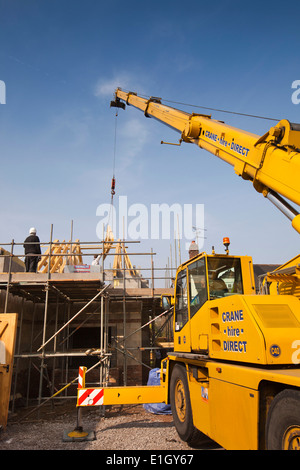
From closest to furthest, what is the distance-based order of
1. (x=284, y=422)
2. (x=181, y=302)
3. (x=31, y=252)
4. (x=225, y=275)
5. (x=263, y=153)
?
(x=284, y=422) → (x=263, y=153) → (x=225, y=275) → (x=181, y=302) → (x=31, y=252)

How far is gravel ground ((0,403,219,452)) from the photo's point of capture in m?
6.46

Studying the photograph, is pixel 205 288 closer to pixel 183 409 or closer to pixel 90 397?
pixel 183 409

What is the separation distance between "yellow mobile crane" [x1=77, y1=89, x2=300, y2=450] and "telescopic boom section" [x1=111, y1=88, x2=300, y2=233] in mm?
14

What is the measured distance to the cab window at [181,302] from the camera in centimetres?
663

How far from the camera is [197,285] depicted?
613cm

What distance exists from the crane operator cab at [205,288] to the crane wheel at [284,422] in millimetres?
1809

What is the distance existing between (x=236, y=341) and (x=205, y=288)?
56.9 inches

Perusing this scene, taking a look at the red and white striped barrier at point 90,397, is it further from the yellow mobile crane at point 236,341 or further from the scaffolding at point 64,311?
the scaffolding at point 64,311

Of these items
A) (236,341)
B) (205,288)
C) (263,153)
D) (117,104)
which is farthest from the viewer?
(117,104)

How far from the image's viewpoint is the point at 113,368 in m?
11.4

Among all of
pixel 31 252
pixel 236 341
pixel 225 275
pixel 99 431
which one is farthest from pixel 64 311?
pixel 236 341

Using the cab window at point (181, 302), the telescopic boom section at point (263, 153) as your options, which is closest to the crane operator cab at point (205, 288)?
the cab window at point (181, 302)

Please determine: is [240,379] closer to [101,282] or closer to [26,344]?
[101,282]
